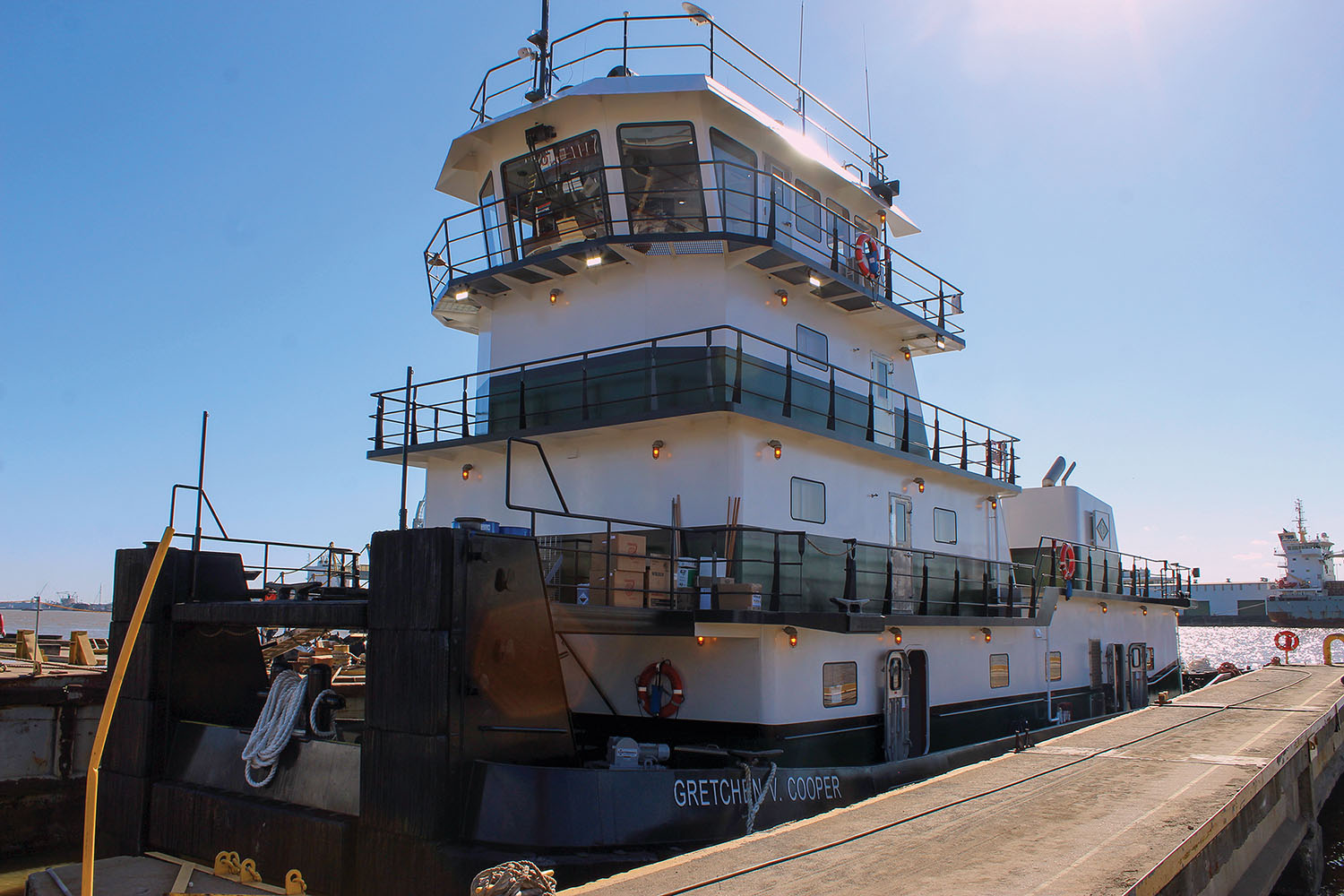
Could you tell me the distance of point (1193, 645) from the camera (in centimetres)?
12762

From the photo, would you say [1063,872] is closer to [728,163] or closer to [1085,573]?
[728,163]

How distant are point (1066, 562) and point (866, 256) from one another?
8104 millimetres

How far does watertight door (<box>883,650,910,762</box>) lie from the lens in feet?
45.6

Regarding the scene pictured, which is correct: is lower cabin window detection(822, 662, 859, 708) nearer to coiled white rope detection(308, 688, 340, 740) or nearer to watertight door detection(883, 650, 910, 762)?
watertight door detection(883, 650, 910, 762)

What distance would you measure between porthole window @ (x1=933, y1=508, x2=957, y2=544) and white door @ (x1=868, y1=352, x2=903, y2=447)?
1.60 m

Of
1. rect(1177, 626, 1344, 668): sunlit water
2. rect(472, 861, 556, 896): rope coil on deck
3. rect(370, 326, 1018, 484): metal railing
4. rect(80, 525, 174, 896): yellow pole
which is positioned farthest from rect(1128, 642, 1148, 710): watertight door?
Answer: rect(1177, 626, 1344, 668): sunlit water

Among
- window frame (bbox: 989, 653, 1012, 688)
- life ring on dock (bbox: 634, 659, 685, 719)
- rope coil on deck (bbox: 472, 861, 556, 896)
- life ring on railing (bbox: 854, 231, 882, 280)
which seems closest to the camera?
rope coil on deck (bbox: 472, 861, 556, 896)

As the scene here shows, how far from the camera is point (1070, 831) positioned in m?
8.09

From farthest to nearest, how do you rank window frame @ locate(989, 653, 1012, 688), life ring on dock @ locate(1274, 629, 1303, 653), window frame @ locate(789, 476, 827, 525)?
1. life ring on dock @ locate(1274, 629, 1303, 653)
2. window frame @ locate(989, 653, 1012, 688)
3. window frame @ locate(789, 476, 827, 525)

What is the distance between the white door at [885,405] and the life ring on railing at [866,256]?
1661 mm

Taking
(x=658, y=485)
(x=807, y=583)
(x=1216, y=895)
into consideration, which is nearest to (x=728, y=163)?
(x=658, y=485)

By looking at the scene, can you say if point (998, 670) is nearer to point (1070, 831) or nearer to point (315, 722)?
point (1070, 831)

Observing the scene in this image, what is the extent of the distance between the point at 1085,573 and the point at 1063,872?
1649 centimetres

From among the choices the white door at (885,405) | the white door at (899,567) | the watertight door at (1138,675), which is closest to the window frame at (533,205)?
the white door at (885,405)
